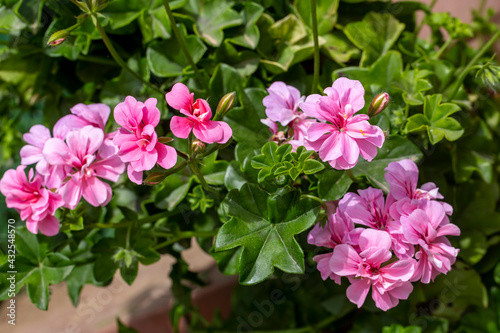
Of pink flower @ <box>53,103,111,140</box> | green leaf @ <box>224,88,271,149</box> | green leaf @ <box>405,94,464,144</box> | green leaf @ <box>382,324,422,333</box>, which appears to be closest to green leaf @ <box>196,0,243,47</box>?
green leaf @ <box>224,88,271,149</box>

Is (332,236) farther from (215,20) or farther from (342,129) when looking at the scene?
(215,20)

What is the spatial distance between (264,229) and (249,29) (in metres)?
0.39

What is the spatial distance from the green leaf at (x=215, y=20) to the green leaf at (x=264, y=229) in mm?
326

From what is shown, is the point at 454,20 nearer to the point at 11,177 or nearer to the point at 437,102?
the point at 437,102

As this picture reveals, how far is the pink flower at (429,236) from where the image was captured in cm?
64

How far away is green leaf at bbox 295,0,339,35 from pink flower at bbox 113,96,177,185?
0.44m

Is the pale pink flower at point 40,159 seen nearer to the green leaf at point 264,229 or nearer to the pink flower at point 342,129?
the green leaf at point 264,229

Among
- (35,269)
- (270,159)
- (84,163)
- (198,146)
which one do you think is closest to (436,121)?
(270,159)

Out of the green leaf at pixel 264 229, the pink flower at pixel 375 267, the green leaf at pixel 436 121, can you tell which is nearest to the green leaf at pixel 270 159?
the green leaf at pixel 264 229

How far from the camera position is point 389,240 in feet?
2.07

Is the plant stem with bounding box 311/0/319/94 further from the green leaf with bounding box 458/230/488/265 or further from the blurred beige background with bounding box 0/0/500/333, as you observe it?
the blurred beige background with bounding box 0/0/500/333

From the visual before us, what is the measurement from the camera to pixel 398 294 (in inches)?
25.8

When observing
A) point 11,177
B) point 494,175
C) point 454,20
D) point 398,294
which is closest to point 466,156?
point 494,175

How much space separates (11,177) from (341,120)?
0.49 metres
